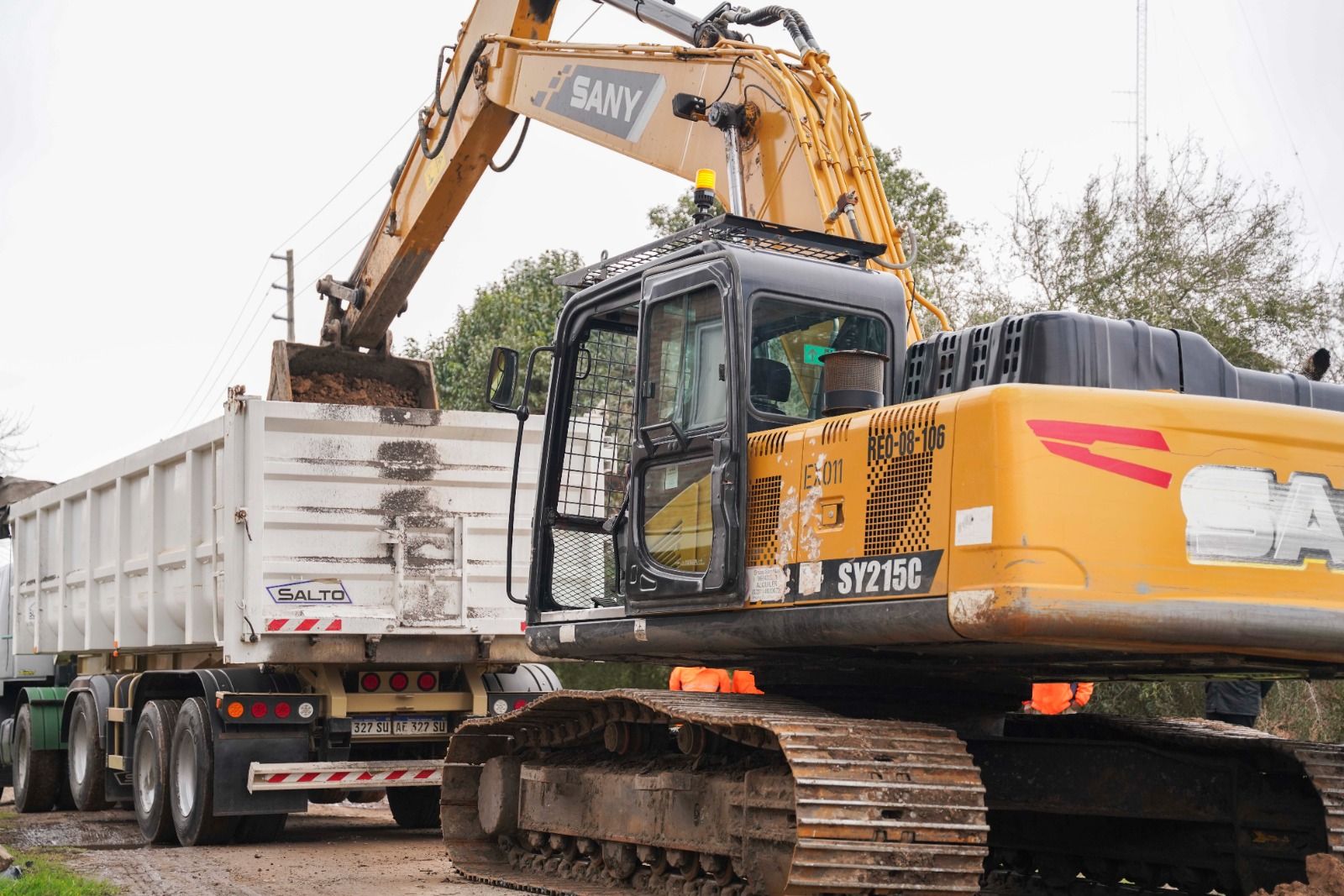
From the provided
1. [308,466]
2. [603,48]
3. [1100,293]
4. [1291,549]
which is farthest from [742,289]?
[1100,293]

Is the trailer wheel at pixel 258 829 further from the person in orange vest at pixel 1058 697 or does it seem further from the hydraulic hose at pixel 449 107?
the person in orange vest at pixel 1058 697

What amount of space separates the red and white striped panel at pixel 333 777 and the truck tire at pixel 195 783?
326mm

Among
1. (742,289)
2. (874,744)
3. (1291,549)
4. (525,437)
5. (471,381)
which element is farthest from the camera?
(471,381)

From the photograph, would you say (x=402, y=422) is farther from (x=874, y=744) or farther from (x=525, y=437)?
(x=874, y=744)

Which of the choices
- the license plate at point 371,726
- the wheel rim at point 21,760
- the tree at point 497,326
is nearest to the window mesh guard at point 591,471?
the license plate at point 371,726

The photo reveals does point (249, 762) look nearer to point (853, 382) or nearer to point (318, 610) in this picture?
point (318, 610)

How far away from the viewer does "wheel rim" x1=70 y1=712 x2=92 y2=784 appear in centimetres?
1403

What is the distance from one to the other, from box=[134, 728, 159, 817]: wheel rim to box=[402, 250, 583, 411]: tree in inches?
770

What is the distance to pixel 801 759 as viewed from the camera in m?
6.04

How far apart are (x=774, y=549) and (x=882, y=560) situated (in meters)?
0.62

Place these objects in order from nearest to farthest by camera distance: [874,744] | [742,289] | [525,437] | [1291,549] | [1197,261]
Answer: [1291,549] < [874,744] < [742,289] < [525,437] < [1197,261]

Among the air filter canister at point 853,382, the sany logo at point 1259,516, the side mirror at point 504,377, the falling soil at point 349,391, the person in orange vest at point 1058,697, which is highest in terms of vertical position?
the falling soil at point 349,391

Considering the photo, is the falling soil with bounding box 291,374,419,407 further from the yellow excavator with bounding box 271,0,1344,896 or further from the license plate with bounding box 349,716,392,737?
the yellow excavator with bounding box 271,0,1344,896

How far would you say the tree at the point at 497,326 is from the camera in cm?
3316
